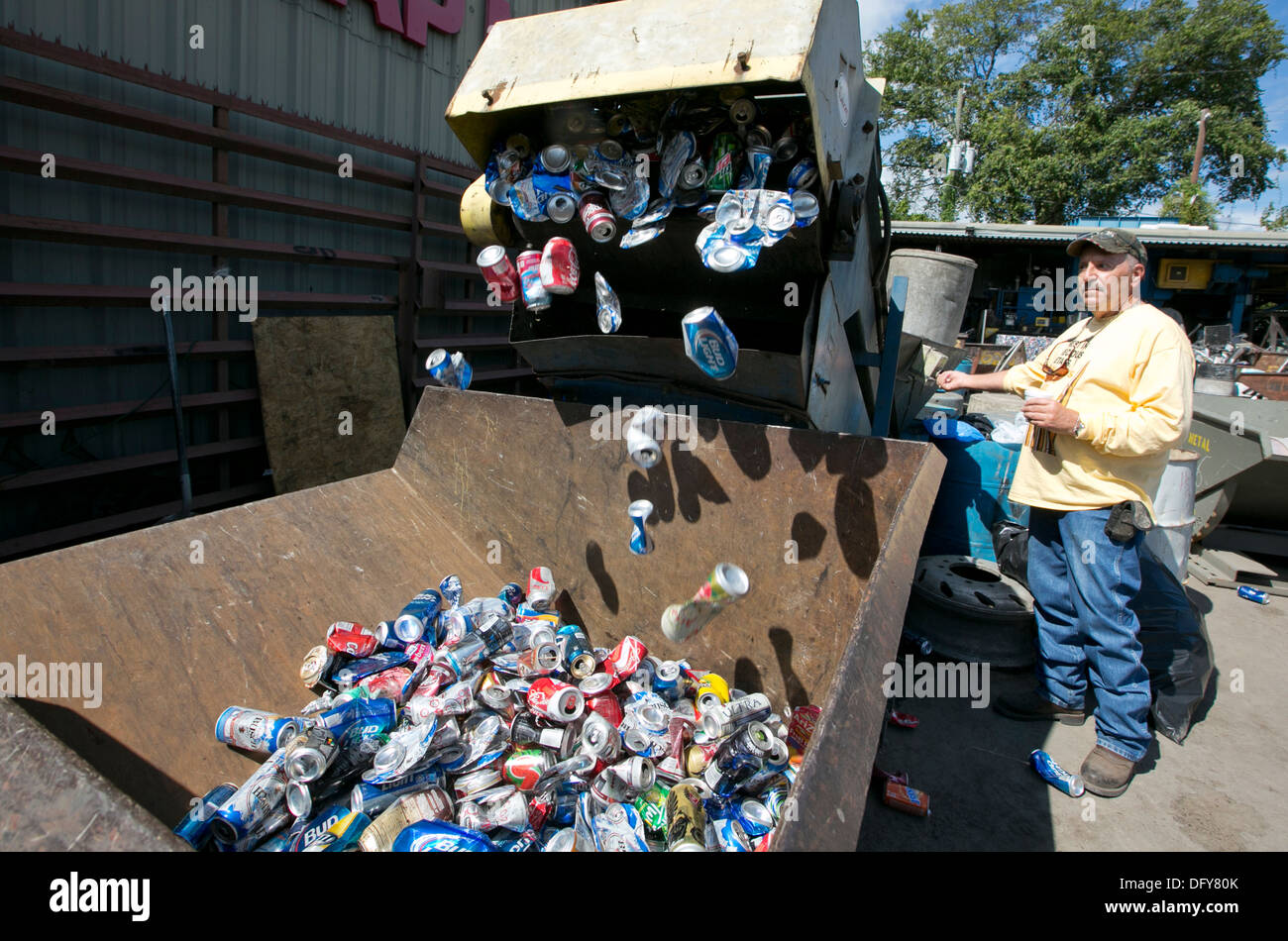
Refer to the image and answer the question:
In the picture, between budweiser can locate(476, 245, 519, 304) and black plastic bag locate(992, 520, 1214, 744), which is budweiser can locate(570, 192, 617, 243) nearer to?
budweiser can locate(476, 245, 519, 304)

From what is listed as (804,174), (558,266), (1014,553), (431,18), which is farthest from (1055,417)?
(431,18)

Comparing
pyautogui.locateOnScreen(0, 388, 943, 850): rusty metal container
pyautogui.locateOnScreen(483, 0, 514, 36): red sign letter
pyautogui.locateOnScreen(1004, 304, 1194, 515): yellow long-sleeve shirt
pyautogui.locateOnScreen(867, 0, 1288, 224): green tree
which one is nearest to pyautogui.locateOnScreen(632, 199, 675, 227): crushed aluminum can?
pyautogui.locateOnScreen(0, 388, 943, 850): rusty metal container

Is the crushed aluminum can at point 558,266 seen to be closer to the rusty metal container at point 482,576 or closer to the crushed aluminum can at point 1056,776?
the rusty metal container at point 482,576

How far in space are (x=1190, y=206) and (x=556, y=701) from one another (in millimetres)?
27692

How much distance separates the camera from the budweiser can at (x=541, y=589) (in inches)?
104

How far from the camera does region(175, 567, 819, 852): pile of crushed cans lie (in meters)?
1.75

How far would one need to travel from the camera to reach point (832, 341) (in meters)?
2.90

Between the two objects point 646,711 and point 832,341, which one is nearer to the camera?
point 646,711

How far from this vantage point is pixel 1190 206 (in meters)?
21.4

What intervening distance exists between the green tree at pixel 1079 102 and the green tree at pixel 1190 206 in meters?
1.40

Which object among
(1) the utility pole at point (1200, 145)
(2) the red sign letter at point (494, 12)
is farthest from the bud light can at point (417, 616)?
(1) the utility pole at point (1200, 145)
